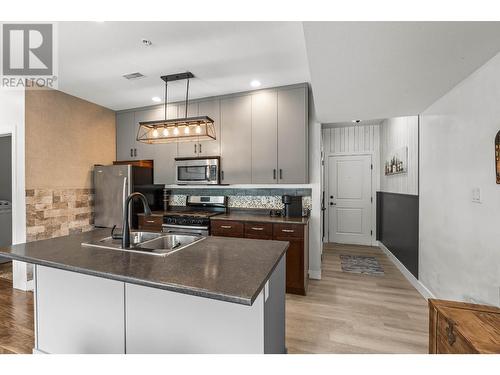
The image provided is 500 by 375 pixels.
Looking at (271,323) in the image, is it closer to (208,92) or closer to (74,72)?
(208,92)

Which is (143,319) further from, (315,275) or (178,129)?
(315,275)

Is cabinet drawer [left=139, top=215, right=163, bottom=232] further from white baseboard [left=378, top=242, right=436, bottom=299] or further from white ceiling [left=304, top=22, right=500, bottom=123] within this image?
white baseboard [left=378, top=242, right=436, bottom=299]

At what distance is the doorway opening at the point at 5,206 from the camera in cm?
396

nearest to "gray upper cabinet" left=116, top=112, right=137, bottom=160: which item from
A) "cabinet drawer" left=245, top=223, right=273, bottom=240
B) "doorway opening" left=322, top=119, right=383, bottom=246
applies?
"cabinet drawer" left=245, top=223, right=273, bottom=240

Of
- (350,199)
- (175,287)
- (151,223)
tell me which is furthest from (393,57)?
(350,199)

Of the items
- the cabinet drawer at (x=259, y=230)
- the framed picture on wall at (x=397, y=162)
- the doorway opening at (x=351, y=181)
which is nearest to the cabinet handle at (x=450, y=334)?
the cabinet drawer at (x=259, y=230)

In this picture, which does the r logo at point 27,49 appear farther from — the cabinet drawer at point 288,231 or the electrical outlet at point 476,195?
the electrical outlet at point 476,195

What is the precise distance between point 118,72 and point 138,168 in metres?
1.41

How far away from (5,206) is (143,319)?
458 cm

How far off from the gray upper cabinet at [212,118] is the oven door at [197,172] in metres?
0.15

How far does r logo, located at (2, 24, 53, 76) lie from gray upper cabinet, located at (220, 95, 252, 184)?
1.97m

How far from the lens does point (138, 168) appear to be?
3.81 m
